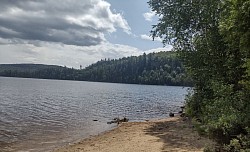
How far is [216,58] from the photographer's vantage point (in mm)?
16281

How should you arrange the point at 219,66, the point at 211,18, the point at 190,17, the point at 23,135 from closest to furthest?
the point at 219,66 < the point at 211,18 < the point at 190,17 < the point at 23,135

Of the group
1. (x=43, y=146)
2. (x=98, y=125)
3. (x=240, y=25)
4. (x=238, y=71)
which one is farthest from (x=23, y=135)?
(x=240, y=25)

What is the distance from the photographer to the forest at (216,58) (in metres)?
8.72

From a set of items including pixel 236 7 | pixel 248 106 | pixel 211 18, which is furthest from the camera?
pixel 211 18

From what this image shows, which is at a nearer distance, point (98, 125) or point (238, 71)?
point (238, 71)

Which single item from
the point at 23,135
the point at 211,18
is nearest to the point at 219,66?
the point at 211,18

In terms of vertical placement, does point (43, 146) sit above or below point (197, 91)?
below

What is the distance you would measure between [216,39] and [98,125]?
18525mm

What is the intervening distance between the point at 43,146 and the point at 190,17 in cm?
1379

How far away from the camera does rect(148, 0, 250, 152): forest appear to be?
872cm

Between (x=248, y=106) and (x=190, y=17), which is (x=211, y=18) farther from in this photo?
(x=248, y=106)

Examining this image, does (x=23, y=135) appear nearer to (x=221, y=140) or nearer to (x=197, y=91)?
(x=197, y=91)

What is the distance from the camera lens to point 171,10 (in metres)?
22.4

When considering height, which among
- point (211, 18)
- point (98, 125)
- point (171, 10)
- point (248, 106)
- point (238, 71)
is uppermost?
point (171, 10)
